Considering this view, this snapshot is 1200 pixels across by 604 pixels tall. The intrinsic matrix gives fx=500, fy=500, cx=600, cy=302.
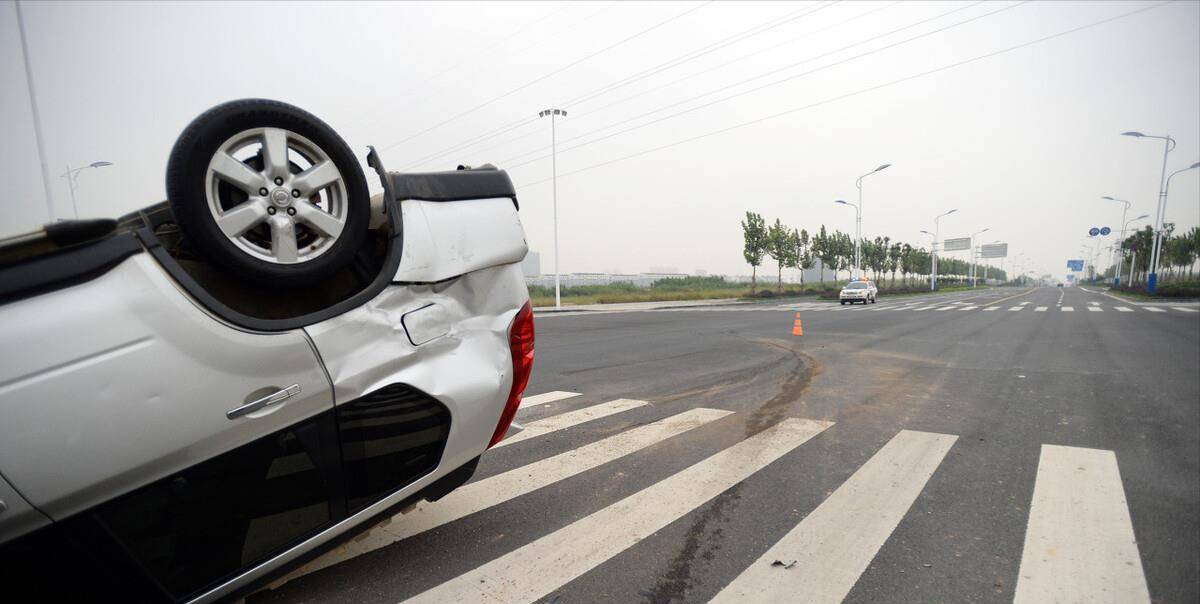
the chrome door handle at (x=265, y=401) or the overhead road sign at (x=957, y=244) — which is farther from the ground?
the overhead road sign at (x=957, y=244)

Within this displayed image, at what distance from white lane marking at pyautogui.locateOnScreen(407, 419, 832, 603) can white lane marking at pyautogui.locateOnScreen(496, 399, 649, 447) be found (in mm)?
1402

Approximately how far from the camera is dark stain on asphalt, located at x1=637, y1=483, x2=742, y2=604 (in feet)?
7.00

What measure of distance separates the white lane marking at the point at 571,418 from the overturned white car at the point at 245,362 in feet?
6.61

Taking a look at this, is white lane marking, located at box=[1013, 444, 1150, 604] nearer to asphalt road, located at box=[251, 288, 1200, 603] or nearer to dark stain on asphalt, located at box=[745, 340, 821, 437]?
asphalt road, located at box=[251, 288, 1200, 603]

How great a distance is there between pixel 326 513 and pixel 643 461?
2.29 meters

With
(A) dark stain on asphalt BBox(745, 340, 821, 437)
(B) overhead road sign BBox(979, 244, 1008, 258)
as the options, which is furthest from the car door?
(B) overhead road sign BBox(979, 244, 1008, 258)

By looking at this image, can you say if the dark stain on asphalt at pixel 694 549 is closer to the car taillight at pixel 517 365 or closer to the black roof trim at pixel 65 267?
the car taillight at pixel 517 365

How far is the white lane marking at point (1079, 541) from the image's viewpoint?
2182 mm

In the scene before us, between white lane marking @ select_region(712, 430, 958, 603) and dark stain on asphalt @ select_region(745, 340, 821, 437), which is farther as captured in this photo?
dark stain on asphalt @ select_region(745, 340, 821, 437)

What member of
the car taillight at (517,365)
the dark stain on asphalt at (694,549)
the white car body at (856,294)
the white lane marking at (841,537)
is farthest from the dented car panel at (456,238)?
the white car body at (856,294)

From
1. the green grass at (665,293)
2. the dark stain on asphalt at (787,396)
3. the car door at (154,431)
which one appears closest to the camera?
the car door at (154,431)

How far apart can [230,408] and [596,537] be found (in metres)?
1.77

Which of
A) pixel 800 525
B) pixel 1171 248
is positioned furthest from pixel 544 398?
pixel 1171 248

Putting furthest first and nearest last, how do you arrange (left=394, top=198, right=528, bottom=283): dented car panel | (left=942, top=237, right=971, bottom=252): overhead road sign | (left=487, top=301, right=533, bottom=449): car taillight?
(left=942, top=237, right=971, bottom=252): overhead road sign → (left=487, top=301, right=533, bottom=449): car taillight → (left=394, top=198, right=528, bottom=283): dented car panel
